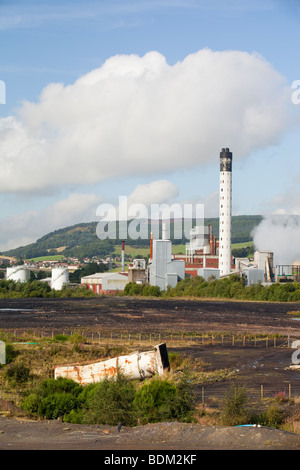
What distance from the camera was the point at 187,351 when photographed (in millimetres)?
30641

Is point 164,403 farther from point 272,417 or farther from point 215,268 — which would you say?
point 215,268

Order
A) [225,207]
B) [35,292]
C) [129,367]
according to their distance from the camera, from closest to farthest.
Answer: [129,367], [35,292], [225,207]

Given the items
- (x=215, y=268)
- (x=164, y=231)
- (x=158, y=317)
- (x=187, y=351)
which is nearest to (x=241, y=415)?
(x=187, y=351)

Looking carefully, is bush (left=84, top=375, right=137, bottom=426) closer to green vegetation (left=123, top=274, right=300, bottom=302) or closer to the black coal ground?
the black coal ground

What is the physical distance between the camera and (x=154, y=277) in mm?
85938

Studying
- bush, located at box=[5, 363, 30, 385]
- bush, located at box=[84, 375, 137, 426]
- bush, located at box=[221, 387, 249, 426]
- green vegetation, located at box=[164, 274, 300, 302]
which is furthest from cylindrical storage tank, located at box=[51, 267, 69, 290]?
bush, located at box=[221, 387, 249, 426]

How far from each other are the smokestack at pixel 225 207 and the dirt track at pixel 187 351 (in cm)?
1815

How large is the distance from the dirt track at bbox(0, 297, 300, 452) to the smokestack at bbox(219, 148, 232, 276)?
18.2 metres

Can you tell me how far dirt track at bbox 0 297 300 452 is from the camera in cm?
1256

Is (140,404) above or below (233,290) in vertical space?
below

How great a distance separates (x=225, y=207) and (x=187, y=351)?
5853cm

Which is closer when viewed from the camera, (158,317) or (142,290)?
(158,317)

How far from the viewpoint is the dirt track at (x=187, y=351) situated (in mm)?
12562
